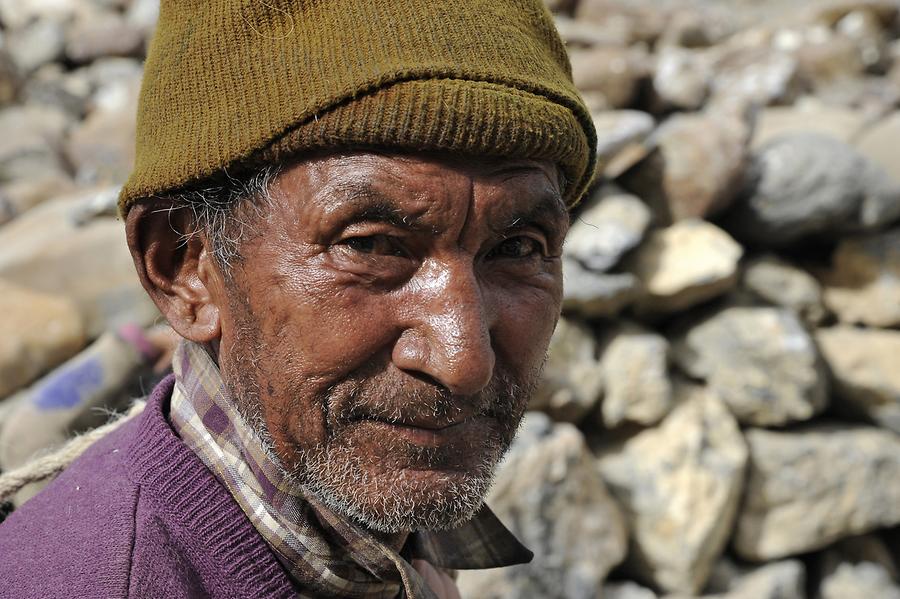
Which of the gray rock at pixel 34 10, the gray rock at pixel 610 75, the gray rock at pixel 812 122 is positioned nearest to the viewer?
the gray rock at pixel 610 75

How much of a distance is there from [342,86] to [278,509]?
811mm

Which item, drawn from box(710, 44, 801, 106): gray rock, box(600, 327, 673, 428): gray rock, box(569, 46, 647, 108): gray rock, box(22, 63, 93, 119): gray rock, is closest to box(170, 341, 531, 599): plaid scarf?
box(600, 327, 673, 428): gray rock

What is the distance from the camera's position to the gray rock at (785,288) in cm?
442

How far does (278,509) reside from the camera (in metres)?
1.53

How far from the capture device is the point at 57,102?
26.4 feet

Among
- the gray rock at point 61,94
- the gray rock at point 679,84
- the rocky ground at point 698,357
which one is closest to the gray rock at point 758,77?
the gray rock at point 679,84

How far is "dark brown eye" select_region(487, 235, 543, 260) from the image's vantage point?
1.63m

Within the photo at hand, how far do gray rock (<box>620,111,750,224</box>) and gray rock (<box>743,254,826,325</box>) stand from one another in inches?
16.8

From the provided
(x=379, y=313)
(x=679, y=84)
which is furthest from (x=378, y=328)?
(x=679, y=84)

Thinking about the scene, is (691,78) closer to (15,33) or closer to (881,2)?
(881,2)

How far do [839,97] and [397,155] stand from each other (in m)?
6.82

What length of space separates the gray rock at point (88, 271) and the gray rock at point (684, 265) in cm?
257

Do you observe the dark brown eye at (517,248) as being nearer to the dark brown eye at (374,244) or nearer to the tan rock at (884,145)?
the dark brown eye at (374,244)

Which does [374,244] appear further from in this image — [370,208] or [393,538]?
[393,538]
